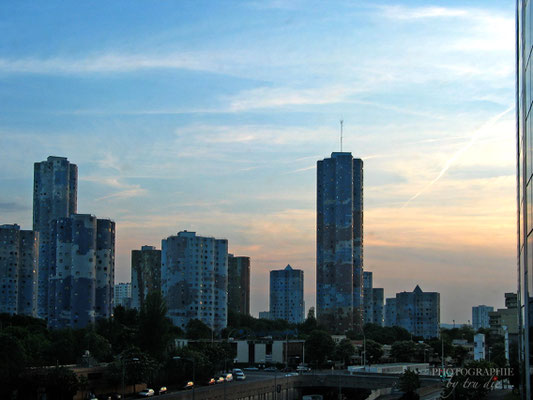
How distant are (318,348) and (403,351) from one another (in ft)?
72.8

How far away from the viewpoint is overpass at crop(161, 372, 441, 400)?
95312 mm

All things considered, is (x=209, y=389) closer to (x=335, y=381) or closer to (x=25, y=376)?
(x=25, y=376)

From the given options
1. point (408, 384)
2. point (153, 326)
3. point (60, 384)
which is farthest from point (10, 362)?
point (408, 384)

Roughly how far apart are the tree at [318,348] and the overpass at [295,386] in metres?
42.3

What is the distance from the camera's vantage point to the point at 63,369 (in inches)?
3233

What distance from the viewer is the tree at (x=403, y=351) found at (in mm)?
173875

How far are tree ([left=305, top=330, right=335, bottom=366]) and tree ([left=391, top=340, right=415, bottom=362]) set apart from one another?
17775mm

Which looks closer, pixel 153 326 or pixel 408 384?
pixel 408 384

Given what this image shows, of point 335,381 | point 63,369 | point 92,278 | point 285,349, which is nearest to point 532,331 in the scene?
point 63,369

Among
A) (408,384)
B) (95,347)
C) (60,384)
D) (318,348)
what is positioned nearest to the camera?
(60,384)

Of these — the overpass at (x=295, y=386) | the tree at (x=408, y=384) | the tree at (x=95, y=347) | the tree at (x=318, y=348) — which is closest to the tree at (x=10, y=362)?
the overpass at (x=295, y=386)

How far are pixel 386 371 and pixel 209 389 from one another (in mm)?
50399

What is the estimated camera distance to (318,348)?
548 feet

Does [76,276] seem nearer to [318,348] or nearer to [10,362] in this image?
[318,348]
